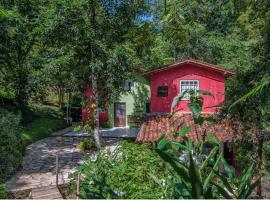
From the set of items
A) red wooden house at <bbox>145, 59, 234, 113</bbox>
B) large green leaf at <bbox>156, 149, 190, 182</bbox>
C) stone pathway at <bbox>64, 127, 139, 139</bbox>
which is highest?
red wooden house at <bbox>145, 59, 234, 113</bbox>

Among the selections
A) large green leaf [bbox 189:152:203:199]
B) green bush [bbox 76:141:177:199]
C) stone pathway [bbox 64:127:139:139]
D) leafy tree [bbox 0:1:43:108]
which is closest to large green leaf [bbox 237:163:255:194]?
large green leaf [bbox 189:152:203:199]

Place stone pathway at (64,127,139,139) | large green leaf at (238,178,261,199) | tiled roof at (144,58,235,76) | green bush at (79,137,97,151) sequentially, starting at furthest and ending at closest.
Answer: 1. stone pathway at (64,127,139,139)
2. tiled roof at (144,58,235,76)
3. green bush at (79,137,97,151)
4. large green leaf at (238,178,261,199)

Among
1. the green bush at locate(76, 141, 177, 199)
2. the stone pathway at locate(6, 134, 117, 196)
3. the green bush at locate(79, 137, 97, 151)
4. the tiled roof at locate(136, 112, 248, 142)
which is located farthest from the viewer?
the green bush at locate(79, 137, 97, 151)

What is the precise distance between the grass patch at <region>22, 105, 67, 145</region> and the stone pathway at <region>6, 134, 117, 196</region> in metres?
0.72

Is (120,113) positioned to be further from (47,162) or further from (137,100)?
(47,162)

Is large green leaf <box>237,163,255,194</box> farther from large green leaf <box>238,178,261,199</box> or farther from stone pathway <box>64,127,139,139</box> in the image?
stone pathway <box>64,127,139,139</box>

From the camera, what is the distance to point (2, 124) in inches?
567

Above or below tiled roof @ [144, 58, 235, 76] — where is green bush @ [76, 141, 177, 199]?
below

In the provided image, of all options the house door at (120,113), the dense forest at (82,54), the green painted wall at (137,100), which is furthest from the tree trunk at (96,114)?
the house door at (120,113)

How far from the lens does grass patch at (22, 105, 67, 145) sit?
2258 centimetres

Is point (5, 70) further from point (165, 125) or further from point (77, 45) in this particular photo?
point (165, 125)

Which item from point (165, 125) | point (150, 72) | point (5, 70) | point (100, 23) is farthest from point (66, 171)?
point (5, 70)

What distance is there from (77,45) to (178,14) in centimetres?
1576

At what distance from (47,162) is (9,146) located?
2.59m
